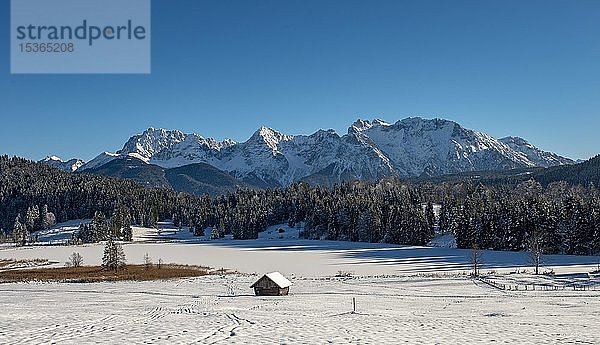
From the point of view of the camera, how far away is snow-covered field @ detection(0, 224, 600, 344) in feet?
91.7

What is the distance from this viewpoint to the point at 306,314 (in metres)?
39.6

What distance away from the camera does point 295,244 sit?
498ft

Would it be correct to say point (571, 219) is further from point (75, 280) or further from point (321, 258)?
point (75, 280)

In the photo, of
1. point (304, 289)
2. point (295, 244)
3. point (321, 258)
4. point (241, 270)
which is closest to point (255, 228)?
point (295, 244)

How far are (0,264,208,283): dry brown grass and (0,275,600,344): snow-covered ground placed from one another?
12.7 m

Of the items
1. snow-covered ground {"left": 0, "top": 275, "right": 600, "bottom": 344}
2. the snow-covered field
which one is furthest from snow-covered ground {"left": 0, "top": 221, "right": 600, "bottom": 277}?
snow-covered ground {"left": 0, "top": 275, "right": 600, "bottom": 344}

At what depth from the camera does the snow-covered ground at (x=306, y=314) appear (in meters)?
27.3

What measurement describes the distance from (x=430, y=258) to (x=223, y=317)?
2968 inches

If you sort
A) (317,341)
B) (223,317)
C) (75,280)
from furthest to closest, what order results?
(75,280)
(223,317)
(317,341)

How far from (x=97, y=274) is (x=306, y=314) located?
6343cm

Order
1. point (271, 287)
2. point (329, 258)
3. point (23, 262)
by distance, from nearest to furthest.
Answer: point (271, 287) < point (329, 258) < point (23, 262)

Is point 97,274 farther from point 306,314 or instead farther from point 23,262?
point 306,314

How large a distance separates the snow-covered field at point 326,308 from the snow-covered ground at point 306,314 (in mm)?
86

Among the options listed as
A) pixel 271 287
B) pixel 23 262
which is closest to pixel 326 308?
pixel 271 287
